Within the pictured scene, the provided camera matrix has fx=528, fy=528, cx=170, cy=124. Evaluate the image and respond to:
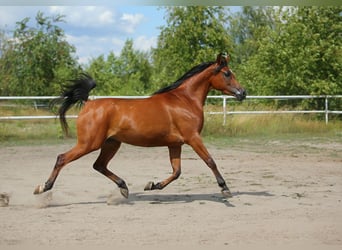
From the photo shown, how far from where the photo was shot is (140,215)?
19.8 ft

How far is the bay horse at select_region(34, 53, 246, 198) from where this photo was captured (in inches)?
264

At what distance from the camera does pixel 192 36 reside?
21.9 metres

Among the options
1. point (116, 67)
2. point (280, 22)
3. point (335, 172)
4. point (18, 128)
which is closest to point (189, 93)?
point (335, 172)

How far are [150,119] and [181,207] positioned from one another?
122 centimetres

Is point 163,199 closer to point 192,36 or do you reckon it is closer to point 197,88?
point 197,88

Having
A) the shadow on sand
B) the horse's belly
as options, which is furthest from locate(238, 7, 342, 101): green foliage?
the horse's belly

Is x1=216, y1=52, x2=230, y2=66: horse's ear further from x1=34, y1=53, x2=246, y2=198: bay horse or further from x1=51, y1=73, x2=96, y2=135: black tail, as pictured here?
x1=51, y1=73, x2=96, y2=135: black tail

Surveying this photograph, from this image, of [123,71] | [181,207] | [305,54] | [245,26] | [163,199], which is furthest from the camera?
[245,26]

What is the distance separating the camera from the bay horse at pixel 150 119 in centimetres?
671

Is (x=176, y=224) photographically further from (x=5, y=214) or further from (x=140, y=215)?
(x=5, y=214)

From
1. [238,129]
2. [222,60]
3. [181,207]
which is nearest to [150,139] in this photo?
[181,207]

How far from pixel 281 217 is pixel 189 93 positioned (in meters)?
2.28

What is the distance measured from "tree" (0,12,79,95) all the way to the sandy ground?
14557 millimetres

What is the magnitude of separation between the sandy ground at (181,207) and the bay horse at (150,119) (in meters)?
0.44
